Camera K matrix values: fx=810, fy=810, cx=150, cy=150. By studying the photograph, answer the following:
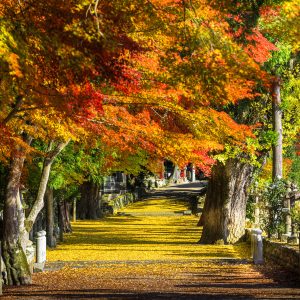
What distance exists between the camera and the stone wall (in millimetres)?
18906

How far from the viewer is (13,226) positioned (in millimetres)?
19703

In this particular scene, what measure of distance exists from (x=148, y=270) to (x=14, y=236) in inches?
173

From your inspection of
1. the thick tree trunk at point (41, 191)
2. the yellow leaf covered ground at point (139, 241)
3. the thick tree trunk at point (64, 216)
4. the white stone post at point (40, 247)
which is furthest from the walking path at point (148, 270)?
the thick tree trunk at point (41, 191)

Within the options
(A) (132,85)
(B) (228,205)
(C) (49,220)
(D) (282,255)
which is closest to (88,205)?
(C) (49,220)

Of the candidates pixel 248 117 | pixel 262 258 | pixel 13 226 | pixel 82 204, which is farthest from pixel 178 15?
pixel 82 204

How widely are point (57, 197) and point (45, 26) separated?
22985 mm

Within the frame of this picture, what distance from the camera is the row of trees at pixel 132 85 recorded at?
13.0 m

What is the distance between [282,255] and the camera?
21.5 m

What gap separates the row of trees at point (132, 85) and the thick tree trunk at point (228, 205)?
0.16ft

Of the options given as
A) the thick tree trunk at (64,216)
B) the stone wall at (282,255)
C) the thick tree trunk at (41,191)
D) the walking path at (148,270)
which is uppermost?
the thick tree trunk at (41,191)

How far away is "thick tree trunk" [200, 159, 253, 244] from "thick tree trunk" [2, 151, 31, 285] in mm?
13413

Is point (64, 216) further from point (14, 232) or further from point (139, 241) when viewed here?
point (14, 232)

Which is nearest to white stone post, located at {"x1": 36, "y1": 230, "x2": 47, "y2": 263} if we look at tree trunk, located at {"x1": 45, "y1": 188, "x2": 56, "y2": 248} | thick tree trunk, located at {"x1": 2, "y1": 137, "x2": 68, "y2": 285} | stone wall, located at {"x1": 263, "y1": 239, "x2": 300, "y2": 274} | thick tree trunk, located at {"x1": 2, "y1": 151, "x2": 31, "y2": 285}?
thick tree trunk, located at {"x1": 2, "y1": 137, "x2": 68, "y2": 285}

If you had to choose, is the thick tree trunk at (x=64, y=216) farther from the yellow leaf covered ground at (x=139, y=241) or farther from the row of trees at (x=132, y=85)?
the row of trees at (x=132, y=85)
